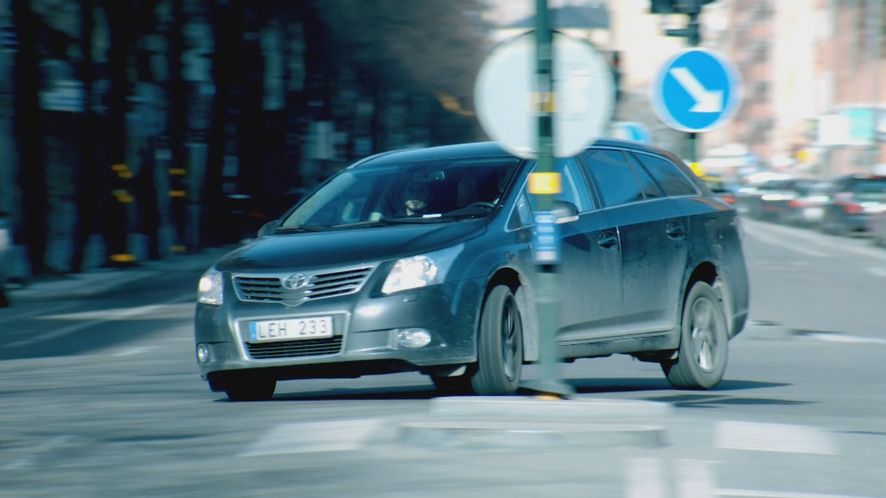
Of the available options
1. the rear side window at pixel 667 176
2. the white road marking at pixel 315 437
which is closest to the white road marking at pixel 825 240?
the rear side window at pixel 667 176

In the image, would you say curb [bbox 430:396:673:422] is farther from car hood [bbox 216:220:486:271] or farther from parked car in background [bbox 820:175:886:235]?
parked car in background [bbox 820:175:886:235]

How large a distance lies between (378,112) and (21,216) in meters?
47.1

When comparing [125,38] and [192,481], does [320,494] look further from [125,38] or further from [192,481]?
[125,38]

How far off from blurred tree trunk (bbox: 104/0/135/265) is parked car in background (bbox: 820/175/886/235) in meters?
17.3

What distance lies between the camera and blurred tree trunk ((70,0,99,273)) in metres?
32.7

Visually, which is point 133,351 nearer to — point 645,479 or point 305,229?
point 305,229

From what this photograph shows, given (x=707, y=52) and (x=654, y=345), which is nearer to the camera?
(x=654, y=345)

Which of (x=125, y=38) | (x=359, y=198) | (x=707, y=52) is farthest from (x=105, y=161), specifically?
(x=359, y=198)

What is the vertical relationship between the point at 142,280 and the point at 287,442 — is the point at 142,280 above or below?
below

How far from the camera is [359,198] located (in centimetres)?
1145

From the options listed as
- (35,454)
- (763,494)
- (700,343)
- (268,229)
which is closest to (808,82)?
(700,343)

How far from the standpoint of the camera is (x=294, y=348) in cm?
1038

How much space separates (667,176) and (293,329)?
3428 millimetres

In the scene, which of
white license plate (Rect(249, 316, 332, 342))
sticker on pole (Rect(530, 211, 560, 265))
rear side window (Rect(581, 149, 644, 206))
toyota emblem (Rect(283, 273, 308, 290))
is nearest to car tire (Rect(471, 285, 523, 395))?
white license plate (Rect(249, 316, 332, 342))
